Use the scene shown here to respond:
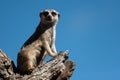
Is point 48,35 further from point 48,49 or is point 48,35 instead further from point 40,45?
point 48,49

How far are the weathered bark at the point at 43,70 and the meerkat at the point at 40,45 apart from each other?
72 centimetres

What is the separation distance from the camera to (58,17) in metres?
14.3

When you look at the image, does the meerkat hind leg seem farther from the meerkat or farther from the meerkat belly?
the meerkat belly

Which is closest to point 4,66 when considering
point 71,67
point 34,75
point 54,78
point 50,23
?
point 34,75

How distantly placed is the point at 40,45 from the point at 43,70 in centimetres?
236

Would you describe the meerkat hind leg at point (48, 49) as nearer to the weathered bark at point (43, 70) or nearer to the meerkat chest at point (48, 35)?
the meerkat chest at point (48, 35)

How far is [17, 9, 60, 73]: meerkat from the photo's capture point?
12078 millimetres

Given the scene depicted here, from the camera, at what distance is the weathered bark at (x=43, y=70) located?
10562mm

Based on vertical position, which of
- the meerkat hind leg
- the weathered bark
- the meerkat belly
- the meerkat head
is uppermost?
the meerkat head

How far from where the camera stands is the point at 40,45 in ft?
42.4

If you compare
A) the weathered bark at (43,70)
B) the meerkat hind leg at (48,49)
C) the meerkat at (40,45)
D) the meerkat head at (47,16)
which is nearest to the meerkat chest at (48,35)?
the meerkat at (40,45)

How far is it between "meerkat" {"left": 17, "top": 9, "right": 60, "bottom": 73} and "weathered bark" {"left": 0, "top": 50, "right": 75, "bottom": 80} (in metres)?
0.72

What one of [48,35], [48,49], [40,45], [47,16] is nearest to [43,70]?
[48,49]

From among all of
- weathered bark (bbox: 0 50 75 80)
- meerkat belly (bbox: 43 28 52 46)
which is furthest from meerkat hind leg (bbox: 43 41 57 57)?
weathered bark (bbox: 0 50 75 80)
